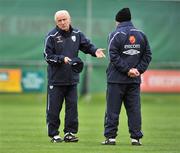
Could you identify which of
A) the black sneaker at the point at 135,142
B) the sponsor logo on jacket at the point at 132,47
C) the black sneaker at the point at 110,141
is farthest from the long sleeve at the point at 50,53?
the black sneaker at the point at 135,142

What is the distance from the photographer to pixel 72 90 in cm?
1366

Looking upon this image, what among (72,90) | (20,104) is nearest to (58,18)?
(72,90)

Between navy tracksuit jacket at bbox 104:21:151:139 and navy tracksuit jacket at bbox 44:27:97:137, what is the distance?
0.73 meters

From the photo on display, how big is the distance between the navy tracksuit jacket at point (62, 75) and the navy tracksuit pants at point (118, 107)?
737mm

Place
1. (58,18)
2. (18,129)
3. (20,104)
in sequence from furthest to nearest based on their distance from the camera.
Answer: (20,104) → (18,129) → (58,18)

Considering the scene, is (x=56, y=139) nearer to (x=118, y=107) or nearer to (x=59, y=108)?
(x=59, y=108)

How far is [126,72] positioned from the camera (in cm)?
1295

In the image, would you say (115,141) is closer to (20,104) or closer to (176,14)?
(20,104)

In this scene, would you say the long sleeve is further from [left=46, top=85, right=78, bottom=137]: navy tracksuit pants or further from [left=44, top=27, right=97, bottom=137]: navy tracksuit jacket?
[left=46, top=85, right=78, bottom=137]: navy tracksuit pants

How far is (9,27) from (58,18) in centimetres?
1237

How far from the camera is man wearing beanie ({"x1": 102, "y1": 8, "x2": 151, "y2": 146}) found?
42.6 feet

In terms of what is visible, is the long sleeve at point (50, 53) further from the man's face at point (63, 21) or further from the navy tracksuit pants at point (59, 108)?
the navy tracksuit pants at point (59, 108)

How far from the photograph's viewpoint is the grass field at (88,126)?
12.5 m

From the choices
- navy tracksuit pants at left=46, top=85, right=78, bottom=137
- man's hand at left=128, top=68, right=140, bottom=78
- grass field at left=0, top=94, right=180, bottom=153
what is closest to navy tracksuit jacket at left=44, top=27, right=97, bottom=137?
navy tracksuit pants at left=46, top=85, right=78, bottom=137
